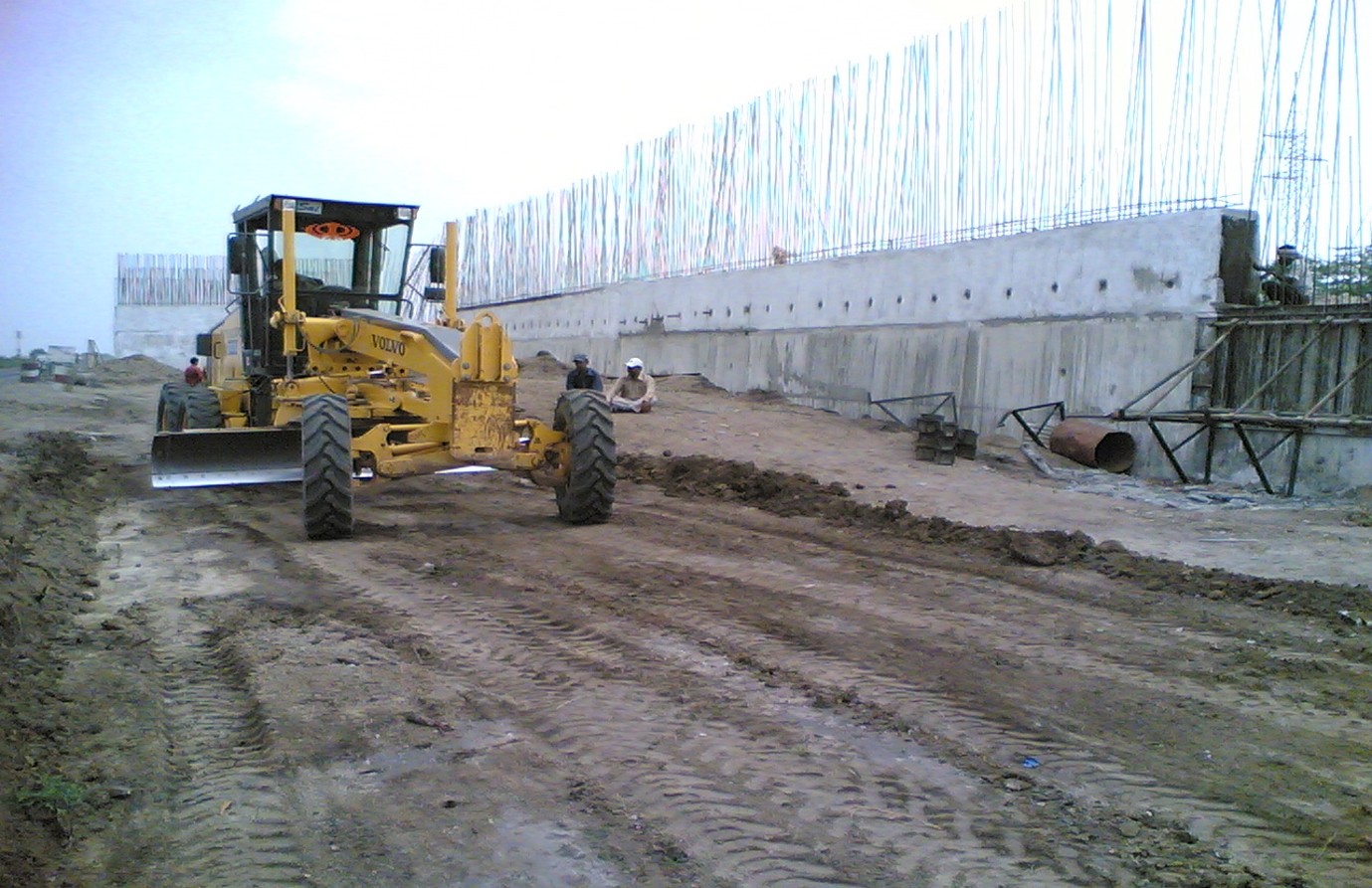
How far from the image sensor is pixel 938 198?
692 inches

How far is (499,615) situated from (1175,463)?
950 cm

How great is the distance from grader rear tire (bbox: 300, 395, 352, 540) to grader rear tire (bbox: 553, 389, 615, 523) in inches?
71.5

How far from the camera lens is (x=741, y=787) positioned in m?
3.90

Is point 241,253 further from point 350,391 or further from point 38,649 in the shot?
point 38,649

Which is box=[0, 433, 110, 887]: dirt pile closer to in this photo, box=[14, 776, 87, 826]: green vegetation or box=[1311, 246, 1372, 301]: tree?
box=[14, 776, 87, 826]: green vegetation

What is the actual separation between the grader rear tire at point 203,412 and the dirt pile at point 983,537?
458 centimetres

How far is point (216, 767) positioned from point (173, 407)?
892cm

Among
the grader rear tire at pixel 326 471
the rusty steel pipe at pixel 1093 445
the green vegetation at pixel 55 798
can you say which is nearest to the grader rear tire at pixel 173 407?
the grader rear tire at pixel 326 471

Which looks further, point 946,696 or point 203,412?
point 203,412

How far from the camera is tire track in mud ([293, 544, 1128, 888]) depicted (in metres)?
3.36

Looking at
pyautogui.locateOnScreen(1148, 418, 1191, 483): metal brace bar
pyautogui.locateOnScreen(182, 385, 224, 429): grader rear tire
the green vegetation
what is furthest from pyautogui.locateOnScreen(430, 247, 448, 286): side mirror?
pyautogui.locateOnScreen(1148, 418, 1191, 483): metal brace bar

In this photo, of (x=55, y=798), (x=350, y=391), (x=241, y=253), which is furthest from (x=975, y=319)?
(x=55, y=798)

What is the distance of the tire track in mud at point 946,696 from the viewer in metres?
3.60

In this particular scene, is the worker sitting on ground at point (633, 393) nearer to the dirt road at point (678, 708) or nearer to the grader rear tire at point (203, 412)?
the grader rear tire at point (203, 412)
